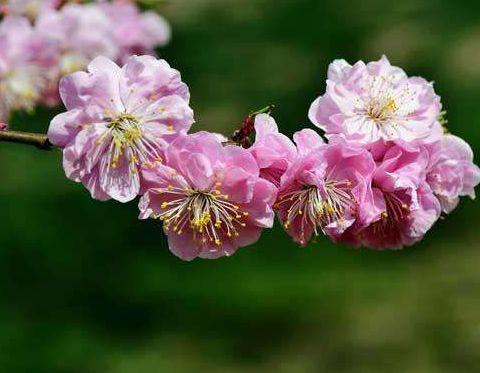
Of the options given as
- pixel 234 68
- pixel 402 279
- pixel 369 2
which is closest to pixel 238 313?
pixel 402 279

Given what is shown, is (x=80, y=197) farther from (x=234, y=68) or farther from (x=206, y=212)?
(x=206, y=212)

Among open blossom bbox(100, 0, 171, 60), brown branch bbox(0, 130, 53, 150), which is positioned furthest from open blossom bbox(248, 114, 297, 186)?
open blossom bbox(100, 0, 171, 60)

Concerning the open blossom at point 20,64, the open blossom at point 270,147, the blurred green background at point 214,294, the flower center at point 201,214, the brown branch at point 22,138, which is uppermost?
the open blossom at point 270,147

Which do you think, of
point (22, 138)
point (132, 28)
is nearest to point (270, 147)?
point (22, 138)

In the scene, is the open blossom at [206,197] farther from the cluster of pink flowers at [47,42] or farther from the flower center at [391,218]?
the cluster of pink flowers at [47,42]

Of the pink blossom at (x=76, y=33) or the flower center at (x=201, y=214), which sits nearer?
the flower center at (x=201, y=214)

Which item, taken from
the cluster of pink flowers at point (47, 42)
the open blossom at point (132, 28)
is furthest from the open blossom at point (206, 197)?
the open blossom at point (132, 28)

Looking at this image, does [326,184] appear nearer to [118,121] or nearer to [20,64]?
[118,121]
